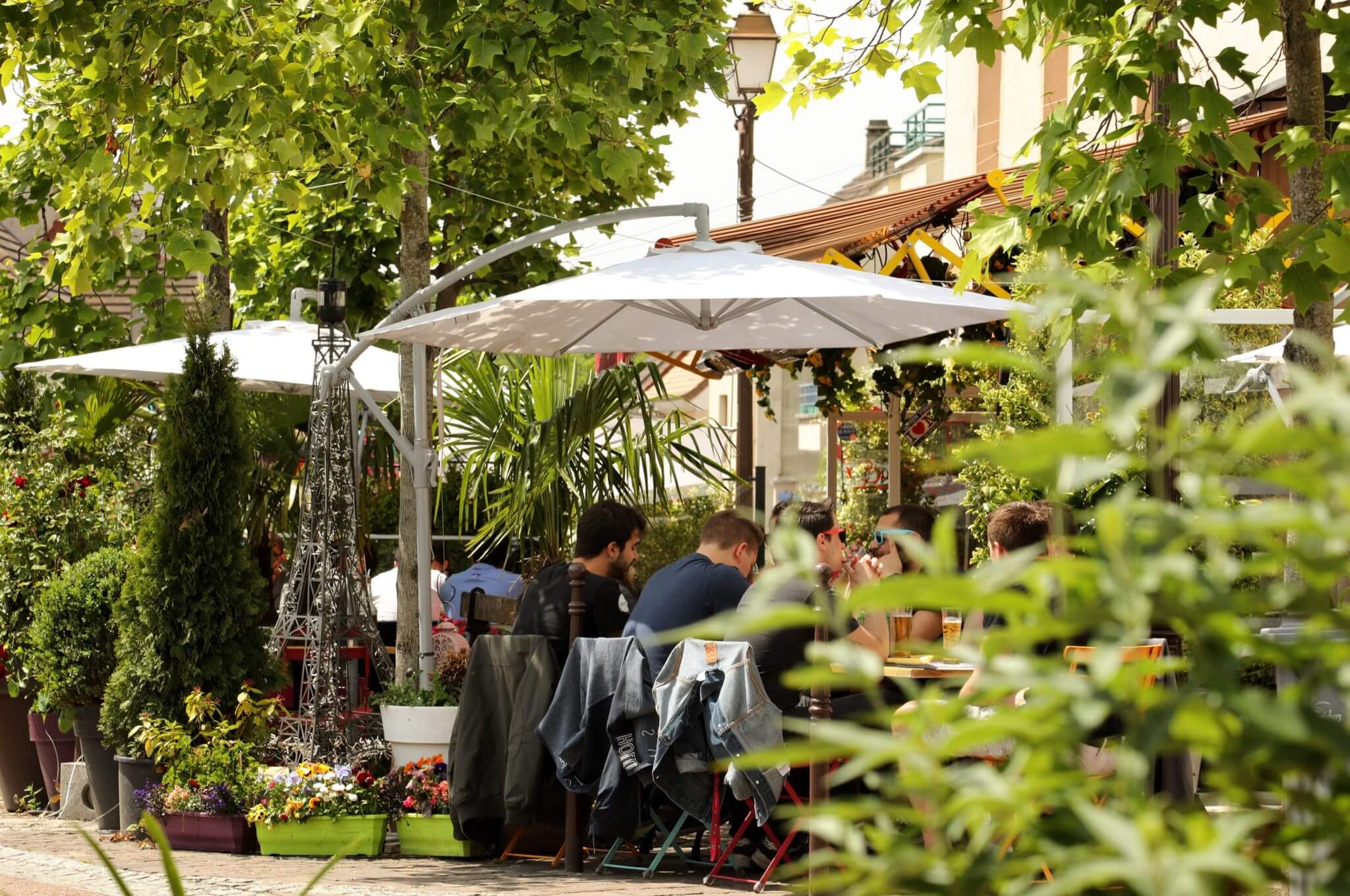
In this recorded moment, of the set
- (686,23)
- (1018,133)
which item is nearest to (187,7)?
(686,23)

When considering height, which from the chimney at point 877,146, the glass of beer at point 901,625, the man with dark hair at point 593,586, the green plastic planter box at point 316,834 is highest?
the chimney at point 877,146

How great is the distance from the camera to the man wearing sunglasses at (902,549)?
21.2 feet

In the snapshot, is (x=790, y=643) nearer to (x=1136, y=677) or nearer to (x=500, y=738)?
(x=500, y=738)

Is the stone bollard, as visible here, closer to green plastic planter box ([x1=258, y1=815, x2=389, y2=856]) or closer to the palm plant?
green plastic planter box ([x1=258, y1=815, x2=389, y2=856])

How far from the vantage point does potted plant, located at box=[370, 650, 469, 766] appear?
22.3 ft

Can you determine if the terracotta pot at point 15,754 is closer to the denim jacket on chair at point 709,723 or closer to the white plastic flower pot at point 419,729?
the white plastic flower pot at point 419,729

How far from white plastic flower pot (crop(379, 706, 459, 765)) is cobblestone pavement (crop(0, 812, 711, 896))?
0.48 m

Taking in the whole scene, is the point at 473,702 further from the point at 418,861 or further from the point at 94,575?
the point at 94,575

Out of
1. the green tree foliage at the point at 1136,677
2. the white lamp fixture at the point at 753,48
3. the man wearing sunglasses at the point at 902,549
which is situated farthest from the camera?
the white lamp fixture at the point at 753,48

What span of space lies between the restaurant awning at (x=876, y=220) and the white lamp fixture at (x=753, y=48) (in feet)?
4.38

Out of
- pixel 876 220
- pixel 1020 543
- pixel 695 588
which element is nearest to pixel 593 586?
pixel 695 588

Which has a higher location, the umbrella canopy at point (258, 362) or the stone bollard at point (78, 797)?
the umbrella canopy at point (258, 362)

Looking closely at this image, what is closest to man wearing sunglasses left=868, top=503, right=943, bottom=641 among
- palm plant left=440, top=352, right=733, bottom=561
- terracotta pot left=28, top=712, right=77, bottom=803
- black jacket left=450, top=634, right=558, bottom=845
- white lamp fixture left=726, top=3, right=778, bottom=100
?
black jacket left=450, top=634, right=558, bottom=845

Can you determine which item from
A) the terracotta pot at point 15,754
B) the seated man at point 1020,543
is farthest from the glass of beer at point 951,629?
the terracotta pot at point 15,754
